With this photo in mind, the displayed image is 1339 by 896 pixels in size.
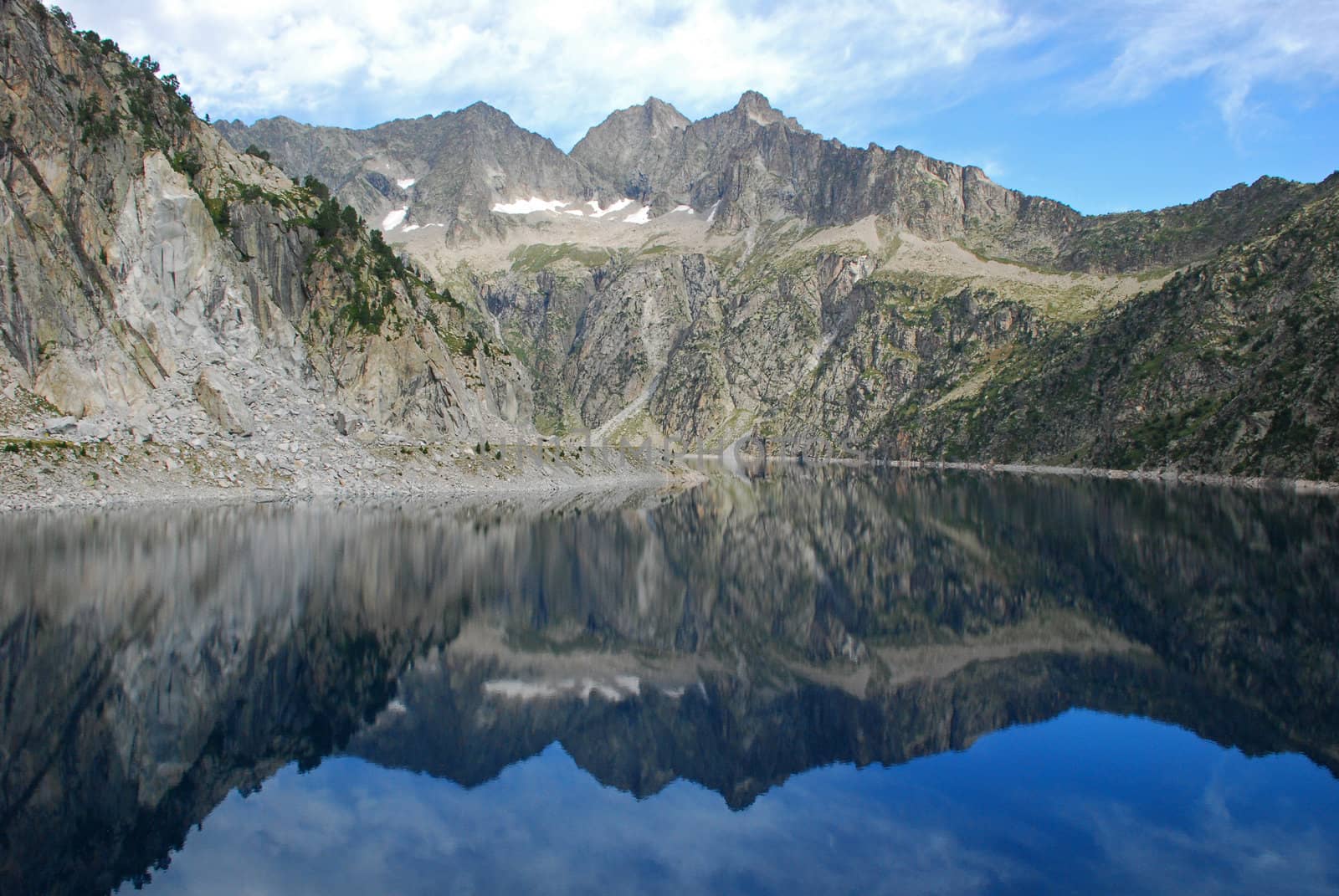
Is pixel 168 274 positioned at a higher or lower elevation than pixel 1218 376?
higher

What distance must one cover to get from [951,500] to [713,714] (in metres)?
79.3

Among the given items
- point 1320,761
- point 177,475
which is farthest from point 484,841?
point 177,475

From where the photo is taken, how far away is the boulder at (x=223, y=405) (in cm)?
8300

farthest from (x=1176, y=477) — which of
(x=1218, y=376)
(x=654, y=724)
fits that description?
(x=654, y=724)

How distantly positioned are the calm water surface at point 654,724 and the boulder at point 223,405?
3696 centimetres

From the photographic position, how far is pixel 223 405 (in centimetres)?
8344

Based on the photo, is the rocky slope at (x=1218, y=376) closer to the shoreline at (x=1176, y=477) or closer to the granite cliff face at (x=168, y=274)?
the shoreline at (x=1176, y=477)

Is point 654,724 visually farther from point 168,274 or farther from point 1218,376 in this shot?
point 1218,376

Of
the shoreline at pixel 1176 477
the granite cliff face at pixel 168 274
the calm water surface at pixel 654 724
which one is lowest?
the shoreline at pixel 1176 477

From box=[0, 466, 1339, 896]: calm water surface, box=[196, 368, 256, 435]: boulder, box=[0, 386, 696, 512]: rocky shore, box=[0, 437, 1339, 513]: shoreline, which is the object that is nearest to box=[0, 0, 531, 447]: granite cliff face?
box=[196, 368, 256, 435]: boulder

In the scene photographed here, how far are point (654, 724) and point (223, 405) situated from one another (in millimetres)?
73966

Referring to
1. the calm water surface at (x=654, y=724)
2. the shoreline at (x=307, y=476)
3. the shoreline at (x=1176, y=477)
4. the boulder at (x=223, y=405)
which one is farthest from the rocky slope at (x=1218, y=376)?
the boulder at (x=223, y=405)

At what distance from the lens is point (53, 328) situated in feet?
247

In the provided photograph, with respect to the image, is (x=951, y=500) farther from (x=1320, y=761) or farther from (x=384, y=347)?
(x=1320, y=761)
